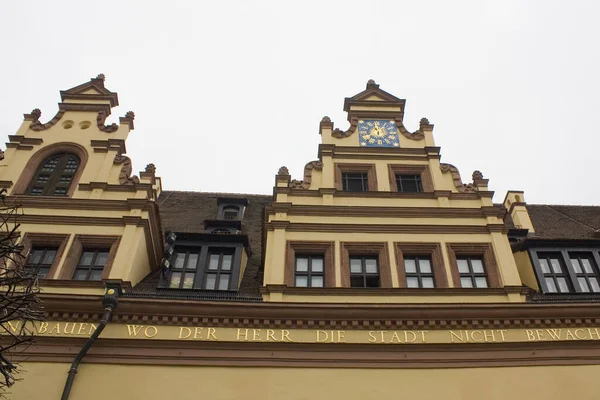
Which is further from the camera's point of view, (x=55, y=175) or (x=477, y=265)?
→ (x=55, y=175)

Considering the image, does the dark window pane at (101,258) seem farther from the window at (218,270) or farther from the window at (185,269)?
the window at (218,270)

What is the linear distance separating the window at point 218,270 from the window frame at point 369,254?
3.58m

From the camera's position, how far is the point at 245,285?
1912cm

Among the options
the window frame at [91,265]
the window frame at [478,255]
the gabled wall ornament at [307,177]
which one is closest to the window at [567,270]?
the window frame at [478,255]

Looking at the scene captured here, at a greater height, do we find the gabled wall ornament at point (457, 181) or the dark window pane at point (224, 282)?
the gabled wall ornament at point (457, 181)

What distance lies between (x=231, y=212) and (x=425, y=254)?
8125mm

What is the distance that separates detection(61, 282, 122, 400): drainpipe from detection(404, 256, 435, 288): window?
855 centimetres

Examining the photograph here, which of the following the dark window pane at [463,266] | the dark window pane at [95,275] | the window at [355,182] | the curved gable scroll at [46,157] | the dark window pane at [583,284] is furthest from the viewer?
Result: the window at [355,182]

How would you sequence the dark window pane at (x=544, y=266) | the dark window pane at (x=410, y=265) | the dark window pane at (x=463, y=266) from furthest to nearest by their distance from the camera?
the dark window pane at (x=544, y=266) → the dark window pane at (x=463, y=266) → the dark window pane at (x=410, y=265)

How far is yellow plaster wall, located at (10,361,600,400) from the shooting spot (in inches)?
615

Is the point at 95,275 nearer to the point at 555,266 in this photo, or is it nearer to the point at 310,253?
the point at 310,253

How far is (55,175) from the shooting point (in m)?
21.4

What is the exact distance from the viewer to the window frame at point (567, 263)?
1880 centimetres

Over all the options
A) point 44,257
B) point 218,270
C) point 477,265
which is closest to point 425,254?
point 477,265
